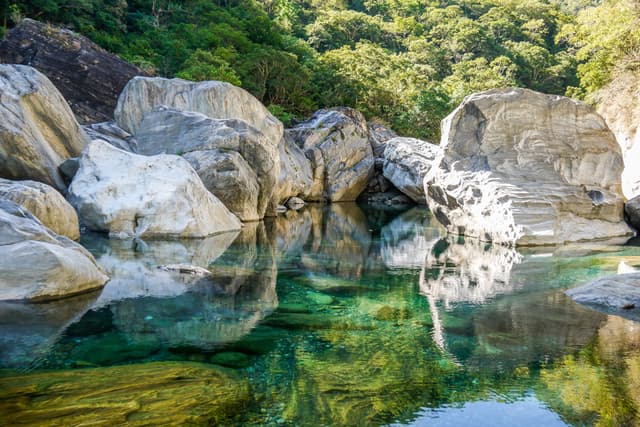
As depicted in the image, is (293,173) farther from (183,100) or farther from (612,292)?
(612,292)

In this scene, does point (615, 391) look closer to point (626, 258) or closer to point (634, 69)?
point (626, 258)

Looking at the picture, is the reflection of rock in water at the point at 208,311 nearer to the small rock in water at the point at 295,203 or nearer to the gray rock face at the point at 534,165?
the gray rock face at the point at 534,165

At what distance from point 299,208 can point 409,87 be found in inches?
874

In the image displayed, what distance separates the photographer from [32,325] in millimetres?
4953

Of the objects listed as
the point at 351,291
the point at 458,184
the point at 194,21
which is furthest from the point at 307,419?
the point at 194,21

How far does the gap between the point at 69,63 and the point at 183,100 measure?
547 centimetres

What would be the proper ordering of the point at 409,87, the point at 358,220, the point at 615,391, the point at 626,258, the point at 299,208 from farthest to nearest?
the point at 409,87, the point at 299,208, the point at 358,220, the point at 626,258, the point at 615,391

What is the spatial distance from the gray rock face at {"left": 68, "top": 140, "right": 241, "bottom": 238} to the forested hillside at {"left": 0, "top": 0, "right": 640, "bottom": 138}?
1417 cm

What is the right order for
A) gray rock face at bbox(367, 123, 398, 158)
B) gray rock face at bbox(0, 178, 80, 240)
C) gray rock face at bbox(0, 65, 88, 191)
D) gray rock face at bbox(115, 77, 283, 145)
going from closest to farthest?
gray rock face at bbox(0, 178, 80, 240)
gray rock face at bbox(0, 65, 88, 191)
gray rock face at bbox(115, 77, 283, 145)
gray rock face at bbox(367, 123, 398, 158)

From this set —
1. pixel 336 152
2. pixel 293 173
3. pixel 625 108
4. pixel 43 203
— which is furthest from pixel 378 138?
pixel 43 203

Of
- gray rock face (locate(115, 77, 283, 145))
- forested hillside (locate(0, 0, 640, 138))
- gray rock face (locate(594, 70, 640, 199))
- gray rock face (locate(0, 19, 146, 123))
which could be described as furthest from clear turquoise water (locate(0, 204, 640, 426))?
forested hillside (locate(0, 0, 640, 138))

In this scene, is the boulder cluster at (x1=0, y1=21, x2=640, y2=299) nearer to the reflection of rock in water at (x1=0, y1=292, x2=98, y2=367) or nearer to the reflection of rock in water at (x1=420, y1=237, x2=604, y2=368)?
the reflection of rock in water at (x1=0, y1=292, x2=98, y2=367)

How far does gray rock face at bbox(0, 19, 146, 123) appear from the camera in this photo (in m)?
18.8

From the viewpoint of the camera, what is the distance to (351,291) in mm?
7176
